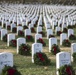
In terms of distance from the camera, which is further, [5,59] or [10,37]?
[10,37]

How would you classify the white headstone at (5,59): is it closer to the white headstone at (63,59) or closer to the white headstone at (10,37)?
the white headstone at (63,59)

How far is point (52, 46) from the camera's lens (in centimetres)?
1405

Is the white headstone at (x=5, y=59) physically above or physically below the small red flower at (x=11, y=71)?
above

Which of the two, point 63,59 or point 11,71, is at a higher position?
point 63,59

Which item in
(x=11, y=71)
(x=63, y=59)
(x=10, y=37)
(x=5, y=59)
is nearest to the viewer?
(x=11, y=71)

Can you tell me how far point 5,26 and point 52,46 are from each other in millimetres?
9728

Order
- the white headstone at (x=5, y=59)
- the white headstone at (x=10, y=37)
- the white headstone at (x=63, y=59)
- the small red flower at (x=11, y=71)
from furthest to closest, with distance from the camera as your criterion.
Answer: the white headstone at (x=10, y=37), the white headstone at (x=63, y=59), the white headstone at (x=5, y=59), the small red flower at (x=11, y=71)

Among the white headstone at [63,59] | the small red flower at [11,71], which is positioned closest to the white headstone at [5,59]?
the small red flower at [11,71]

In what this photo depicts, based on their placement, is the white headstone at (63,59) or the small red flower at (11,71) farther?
the white headstone at (63,59)

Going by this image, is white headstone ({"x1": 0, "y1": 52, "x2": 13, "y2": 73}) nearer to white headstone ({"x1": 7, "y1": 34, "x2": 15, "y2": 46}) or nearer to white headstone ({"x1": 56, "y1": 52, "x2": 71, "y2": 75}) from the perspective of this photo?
white headstone ({"x1": 56, "y1": 52, "x2": 71, "y2": 75})

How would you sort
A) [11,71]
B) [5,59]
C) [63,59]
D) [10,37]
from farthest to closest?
[10,37] → [63,59] → [5,59] → [11,71]

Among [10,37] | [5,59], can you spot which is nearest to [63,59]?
[5,59]

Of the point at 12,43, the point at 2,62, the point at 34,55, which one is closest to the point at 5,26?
the point at 12,43

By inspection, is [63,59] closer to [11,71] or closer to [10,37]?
[11,71]
